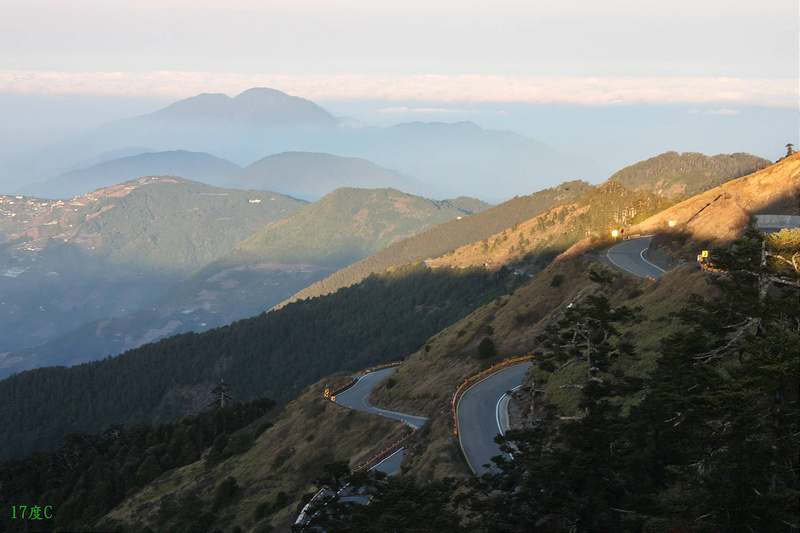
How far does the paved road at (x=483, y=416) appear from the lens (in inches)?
1515

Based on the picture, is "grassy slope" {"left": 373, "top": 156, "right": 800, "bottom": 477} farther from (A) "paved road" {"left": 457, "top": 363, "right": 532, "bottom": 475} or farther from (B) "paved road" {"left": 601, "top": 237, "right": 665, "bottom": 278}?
(B) "paved road" {"left": 601, "top": 237, "right": 665, "bottom": 278}

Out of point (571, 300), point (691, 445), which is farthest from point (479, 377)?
point (691, 445)

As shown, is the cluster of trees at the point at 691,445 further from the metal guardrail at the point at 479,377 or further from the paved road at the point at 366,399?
the paved road at the point at 366,399

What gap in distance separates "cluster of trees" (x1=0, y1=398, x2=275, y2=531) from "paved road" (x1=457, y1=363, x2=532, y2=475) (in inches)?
1377

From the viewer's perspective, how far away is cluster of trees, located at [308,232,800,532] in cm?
2028

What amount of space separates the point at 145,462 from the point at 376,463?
175ft

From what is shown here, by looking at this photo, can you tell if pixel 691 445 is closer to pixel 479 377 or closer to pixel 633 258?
pixel 479 377

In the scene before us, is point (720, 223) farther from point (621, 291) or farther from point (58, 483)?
point (58, 483)

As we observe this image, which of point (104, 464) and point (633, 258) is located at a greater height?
point (633, 258)

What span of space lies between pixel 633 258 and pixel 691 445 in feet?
169

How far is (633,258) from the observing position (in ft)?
237

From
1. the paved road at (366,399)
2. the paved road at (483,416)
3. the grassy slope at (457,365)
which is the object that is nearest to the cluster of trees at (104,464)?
the grassy slope at (457,365)

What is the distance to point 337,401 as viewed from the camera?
7388 cm

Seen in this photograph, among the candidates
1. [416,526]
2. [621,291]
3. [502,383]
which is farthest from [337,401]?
[416,526]
